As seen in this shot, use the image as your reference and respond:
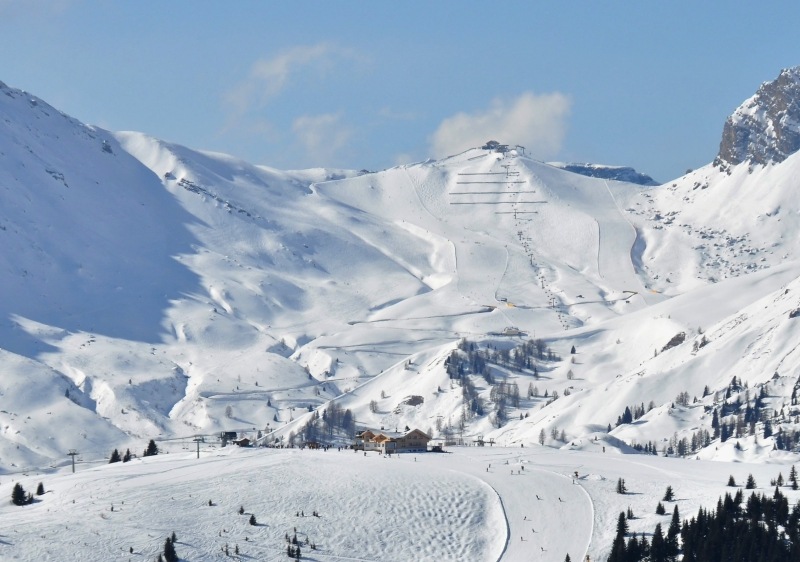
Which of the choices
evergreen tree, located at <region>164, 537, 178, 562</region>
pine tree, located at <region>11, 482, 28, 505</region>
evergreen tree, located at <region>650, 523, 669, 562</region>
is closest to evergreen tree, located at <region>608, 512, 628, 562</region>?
evergreen tree, located at <region>650, 523, 669, 562</region>

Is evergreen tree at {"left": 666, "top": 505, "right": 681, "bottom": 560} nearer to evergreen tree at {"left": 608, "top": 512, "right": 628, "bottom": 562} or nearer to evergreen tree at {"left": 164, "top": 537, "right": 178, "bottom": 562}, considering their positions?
evergreen tree at {"left": 608, "top": 512, "right": 628, "bottom": 562}

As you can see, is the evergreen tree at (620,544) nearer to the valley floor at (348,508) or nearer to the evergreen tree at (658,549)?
the valley floor at (348,508)

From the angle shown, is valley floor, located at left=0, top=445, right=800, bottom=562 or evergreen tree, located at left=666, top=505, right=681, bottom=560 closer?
evergreen tree, located at left=666, top=505, right=681, bottom=560

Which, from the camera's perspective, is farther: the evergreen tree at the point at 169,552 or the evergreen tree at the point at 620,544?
the evergreen tree at the point at 620,544

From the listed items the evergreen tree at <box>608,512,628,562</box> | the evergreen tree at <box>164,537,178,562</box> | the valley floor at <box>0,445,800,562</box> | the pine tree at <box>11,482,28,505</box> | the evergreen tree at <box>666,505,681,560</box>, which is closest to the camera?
the evergreen tree at <box>164,537,178,562</box>

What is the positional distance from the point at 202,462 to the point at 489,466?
2519cm

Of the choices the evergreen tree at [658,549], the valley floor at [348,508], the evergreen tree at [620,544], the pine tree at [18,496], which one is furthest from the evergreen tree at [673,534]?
the pine tree at [18,496]

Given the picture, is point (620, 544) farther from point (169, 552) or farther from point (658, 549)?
point (169, 552)

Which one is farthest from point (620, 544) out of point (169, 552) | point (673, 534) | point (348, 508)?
point (169, 552)

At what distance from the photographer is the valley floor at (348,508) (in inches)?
4038

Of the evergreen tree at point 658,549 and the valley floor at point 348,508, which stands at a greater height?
the valley floor at point 348,508

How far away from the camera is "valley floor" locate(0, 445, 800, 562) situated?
10256cm

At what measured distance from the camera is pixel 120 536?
102438 mm

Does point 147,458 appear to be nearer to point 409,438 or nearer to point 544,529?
point 409,438
